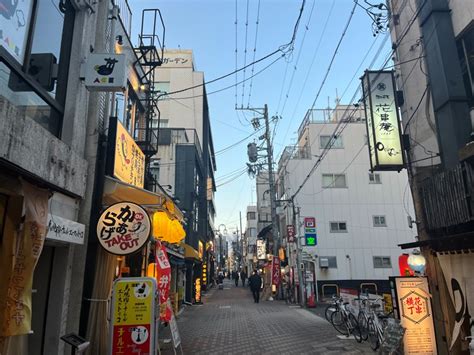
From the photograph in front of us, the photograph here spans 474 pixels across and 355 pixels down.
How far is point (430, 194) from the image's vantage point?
9.41m

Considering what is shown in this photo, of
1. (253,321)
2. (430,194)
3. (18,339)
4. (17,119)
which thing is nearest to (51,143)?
(17,119)

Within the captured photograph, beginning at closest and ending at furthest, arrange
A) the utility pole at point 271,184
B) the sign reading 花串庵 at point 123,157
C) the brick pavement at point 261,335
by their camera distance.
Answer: the sign reading 花串庵 at point 123,157 → the brick pavement at point 261,335 → the utility pole at point 271,184

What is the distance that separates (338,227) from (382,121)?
18.6 m

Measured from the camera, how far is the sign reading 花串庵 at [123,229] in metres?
7.30

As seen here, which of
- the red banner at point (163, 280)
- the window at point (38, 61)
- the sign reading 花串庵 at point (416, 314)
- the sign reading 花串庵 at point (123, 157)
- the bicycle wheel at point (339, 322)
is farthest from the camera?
the bicycle wheel at point (339, 322)

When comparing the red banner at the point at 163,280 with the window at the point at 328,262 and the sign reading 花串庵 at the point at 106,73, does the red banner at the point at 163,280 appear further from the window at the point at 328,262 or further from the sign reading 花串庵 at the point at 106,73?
the window at the point at 328,262

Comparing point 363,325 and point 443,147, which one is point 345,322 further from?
point 443,147

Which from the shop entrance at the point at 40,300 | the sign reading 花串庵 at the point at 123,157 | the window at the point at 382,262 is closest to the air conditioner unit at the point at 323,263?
the window at the point at 382,262

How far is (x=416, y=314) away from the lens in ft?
28.9

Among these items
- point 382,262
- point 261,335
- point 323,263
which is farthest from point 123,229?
point 382,262

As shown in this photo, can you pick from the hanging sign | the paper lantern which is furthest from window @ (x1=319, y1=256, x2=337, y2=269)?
the hanging sign

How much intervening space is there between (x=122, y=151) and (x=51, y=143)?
3.25 m

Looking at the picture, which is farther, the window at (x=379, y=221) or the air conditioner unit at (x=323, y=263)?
the window at (x=379, y=221)

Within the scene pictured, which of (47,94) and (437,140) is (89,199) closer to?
(47,94)
